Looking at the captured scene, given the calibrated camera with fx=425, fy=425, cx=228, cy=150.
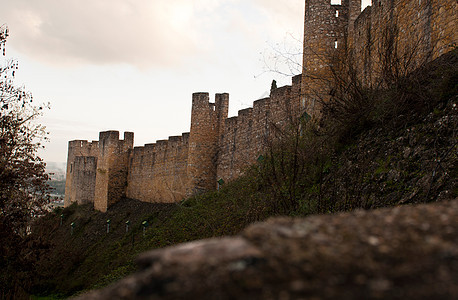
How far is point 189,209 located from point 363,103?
25.9ft

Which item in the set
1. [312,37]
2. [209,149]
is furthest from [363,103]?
[209,149]

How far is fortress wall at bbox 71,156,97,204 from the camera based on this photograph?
1226 inches

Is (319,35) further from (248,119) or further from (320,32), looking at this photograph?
(248,119)

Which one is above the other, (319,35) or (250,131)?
(319,35)

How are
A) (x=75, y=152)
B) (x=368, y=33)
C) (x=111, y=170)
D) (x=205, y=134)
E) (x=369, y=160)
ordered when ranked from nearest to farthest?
(x=369, y=160) → (x=368, y=33) → (x=205, y=134) → (x=111, y=170) → (x=75, y=152)

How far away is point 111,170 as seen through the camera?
2653cm

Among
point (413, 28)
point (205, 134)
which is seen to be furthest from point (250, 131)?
point (413, 28)

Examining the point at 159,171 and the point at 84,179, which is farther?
the point at 84,179

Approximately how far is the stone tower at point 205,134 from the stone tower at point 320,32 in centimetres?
802

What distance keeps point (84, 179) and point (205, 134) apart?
16.5 metres

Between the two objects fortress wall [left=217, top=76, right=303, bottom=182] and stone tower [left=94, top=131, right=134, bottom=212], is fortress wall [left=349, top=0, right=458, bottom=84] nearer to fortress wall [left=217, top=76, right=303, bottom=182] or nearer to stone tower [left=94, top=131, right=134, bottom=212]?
fortress wall [left=217, top=76, right=303, bottom=182]

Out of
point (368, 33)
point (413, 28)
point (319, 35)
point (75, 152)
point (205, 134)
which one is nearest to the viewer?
point (368, 33)

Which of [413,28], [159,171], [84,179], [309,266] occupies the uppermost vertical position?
[413,28]

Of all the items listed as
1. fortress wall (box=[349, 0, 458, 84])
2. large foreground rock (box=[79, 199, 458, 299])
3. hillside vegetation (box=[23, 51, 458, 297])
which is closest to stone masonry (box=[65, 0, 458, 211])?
fortress wall (box=[349, 0, 458, 84])
